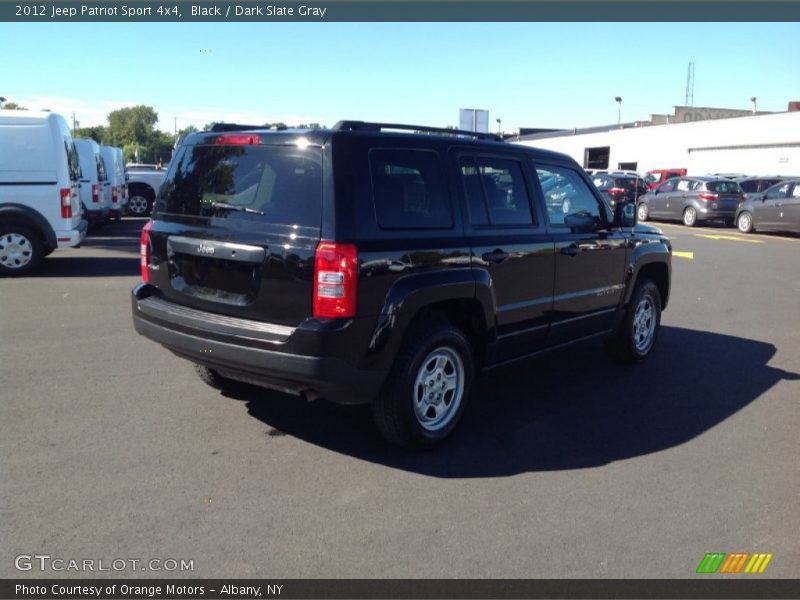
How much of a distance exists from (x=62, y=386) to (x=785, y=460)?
5.15 metres

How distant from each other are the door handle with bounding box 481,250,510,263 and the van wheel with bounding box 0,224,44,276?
27.8 ft

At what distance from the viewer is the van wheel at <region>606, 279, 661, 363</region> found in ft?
21.8

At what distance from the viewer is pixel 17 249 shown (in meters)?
10.8

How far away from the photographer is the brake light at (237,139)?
4355 mm

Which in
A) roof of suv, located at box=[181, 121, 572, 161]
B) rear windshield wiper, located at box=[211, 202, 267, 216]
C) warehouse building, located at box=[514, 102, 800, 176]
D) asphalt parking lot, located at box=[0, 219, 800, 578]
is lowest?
asphalt parking lot, located at box=[0, 219, 800, 578]

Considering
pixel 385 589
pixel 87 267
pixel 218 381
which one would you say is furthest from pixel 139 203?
pixel 385 589

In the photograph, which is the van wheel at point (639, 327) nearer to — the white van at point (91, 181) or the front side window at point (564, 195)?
the front side window at point (564, 195)

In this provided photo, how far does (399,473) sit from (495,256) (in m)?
→ 1.57

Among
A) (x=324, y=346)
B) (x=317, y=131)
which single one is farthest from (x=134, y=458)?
(x=317, y=131)

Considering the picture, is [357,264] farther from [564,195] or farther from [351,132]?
[564,195]

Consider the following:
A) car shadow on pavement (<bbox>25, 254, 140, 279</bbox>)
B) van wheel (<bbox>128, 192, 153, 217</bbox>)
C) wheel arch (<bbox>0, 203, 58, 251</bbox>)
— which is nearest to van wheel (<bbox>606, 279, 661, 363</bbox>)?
car shadow on pavement (<bbox>25, 254, 140, 279</bbox>)

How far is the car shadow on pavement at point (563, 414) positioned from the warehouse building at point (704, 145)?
29.9m

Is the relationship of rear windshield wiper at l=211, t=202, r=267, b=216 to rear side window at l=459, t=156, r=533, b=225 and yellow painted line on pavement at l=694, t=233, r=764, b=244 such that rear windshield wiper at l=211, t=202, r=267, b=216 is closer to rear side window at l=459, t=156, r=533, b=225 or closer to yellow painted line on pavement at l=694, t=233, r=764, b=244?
rear side window at l=459, t=156, r=533, b=225

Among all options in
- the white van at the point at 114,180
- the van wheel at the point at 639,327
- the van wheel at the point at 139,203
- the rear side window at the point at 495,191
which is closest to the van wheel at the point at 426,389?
the rear side window at the point at 495,191
